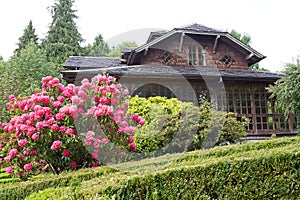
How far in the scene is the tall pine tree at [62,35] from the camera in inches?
1331

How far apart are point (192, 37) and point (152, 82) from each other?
3.55 metres

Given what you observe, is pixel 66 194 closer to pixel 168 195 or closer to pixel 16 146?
pixel 168 195

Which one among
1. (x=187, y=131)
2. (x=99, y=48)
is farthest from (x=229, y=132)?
(x=99, y=48)

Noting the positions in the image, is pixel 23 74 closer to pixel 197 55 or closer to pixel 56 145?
A: pixel 197 55

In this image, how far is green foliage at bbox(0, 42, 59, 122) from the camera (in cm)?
2330

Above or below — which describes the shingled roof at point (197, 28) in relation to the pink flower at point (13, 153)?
above

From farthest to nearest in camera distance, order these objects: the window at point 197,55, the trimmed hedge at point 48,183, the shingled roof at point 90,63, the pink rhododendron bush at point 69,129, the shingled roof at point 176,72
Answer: the shingled roof at point 90,63
the window at point 197,55
the shingled roof at point 176,72
the pink rhododendron bush at point 69,129
the trimmed hedge at point 48,183

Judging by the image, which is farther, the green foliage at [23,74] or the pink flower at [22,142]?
the green foliage at [23,74]

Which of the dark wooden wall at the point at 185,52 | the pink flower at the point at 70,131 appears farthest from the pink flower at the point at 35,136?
the dark wooden wall at the point at 185,52

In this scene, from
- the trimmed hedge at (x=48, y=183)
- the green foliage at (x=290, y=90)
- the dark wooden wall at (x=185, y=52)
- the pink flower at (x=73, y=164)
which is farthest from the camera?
the dark wooden wall at (x=185, y=52)

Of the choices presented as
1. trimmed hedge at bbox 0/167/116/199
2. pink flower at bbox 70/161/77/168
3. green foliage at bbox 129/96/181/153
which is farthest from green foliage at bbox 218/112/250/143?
trimmed hedge at bbox 0/167/116/199

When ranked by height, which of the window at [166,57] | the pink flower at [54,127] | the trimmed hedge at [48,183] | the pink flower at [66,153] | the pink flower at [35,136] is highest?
the window at [166,57]

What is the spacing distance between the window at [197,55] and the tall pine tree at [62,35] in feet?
61.6

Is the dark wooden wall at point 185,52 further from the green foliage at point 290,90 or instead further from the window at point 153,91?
the green foliage at point 290,90
